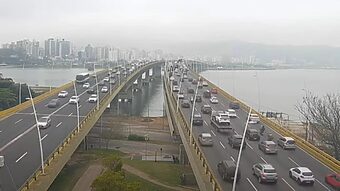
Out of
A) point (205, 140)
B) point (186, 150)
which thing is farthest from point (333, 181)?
point (186, 150)

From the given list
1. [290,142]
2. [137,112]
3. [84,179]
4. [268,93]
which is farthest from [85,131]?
[268,93]

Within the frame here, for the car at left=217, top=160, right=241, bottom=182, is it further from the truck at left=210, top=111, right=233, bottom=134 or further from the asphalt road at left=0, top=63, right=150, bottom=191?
the truck at left=210, top=111, right=233, bottom=134

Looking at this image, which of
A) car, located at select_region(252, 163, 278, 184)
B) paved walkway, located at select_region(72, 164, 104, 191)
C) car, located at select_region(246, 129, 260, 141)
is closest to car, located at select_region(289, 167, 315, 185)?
car, located at select_region(252, 163, 278, 184)

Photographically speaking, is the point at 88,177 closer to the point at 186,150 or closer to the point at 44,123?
the point at 44,123

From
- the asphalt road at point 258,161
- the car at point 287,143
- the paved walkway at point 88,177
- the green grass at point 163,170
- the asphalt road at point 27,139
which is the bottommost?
the green grass at point 163,170

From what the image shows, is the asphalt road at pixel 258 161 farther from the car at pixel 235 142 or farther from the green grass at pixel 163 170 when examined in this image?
the green grass at pixel 163 170

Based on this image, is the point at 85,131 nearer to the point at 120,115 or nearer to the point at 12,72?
the point at 120,115

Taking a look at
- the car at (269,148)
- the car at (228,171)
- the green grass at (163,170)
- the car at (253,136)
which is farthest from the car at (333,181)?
the green grass at (163,170)
